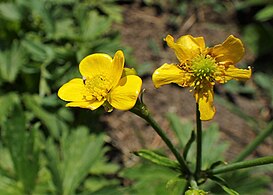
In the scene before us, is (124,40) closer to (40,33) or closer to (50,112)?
(40,33)

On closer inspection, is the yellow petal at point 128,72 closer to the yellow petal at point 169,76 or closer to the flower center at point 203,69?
the yellow petal at point 169,76

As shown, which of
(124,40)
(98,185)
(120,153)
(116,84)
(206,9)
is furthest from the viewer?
(206,9)

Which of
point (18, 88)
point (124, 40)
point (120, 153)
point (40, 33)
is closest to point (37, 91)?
point (18, 88)

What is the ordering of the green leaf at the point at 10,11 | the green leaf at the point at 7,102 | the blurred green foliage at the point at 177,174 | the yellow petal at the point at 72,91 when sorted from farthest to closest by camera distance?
the green leaf at the point at 10,11 → the green leaf at the point at 7,102 → the blurred green foliage at the point at 177,174 → the yellow petal at the point at 72,91

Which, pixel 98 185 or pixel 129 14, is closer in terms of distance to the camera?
pixel 98 185

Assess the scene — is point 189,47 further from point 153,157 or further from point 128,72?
point 153,157

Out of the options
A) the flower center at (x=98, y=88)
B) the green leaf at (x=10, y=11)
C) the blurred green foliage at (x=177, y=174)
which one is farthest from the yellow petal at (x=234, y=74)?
the green leaf at (x=10, y=11)
